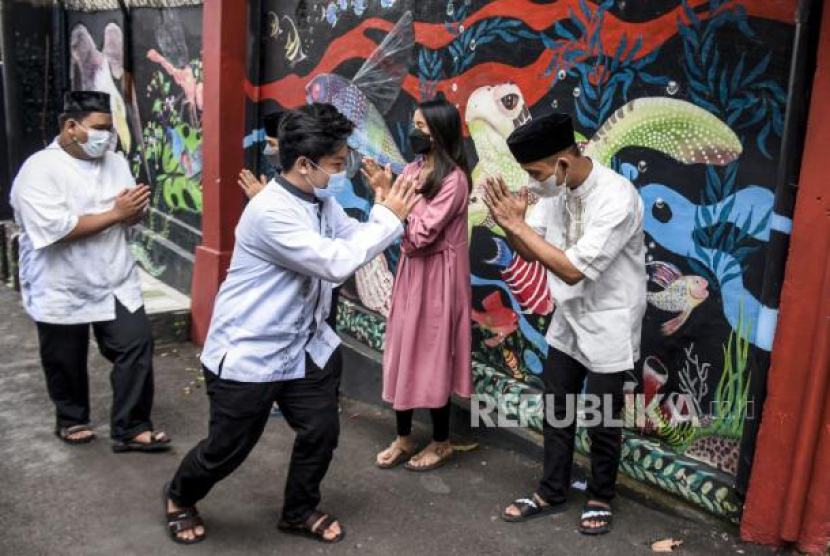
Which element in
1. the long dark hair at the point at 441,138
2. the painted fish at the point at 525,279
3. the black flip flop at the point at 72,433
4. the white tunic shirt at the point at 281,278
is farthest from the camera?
the black flip flop at the point at 72,433

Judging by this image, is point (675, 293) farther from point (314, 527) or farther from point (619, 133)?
point (314, 527)

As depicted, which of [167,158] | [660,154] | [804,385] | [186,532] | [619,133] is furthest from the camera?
[167,158]

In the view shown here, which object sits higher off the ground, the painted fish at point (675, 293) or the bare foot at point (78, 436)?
the painted fish at point (675, 293)

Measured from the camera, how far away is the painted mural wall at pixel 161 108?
7875mm

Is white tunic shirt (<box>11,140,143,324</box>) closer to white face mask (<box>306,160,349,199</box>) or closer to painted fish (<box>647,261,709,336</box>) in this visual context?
white face mask (<box>306,160,349,199</box>)

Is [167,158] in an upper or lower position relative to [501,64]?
Result: lower

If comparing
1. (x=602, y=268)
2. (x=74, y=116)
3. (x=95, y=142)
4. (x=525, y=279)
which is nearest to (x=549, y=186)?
(x=602, y=268)

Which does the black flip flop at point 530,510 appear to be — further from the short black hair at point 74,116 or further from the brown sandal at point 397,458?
the short black hair at point 74,116

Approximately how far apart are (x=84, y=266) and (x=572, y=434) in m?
2.76

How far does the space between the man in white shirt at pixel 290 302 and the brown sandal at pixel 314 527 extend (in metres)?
0.23

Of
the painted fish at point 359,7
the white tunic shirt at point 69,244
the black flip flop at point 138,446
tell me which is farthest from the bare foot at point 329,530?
the painted fish at point 359,7

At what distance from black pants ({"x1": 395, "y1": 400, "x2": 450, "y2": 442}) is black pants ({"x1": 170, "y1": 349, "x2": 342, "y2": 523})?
0.90 meters

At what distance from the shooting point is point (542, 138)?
3.61m

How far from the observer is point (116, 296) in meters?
4.73
